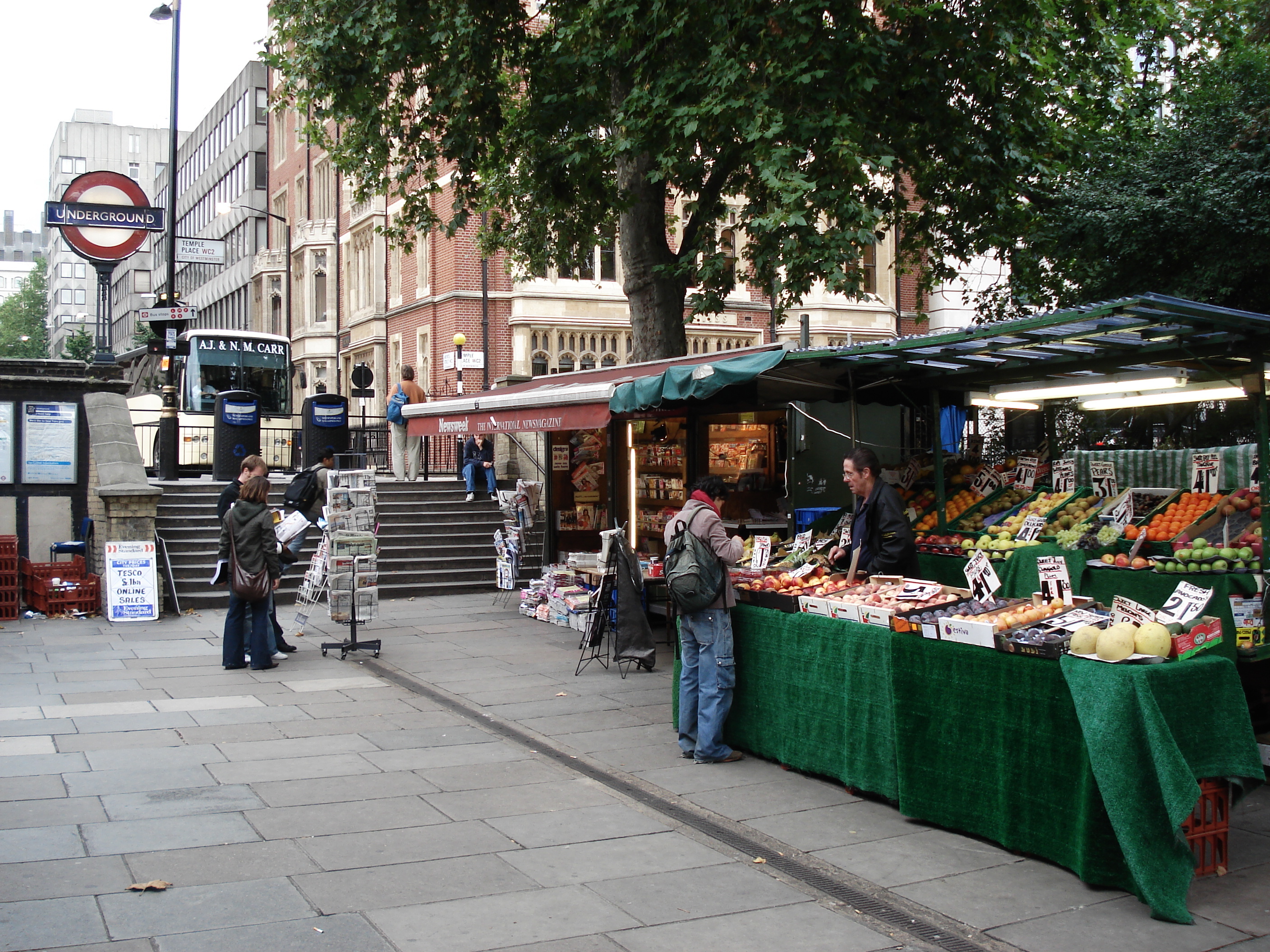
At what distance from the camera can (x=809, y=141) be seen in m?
11.9

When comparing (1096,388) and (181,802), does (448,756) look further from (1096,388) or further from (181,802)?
(1096,388)

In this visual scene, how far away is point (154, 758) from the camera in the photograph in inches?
284

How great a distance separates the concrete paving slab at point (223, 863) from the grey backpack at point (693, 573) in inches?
106

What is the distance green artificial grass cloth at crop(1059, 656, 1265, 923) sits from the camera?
466 cm

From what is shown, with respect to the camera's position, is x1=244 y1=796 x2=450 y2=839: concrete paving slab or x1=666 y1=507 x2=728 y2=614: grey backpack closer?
x1=244 y1=796 x2=450 y2=839: concrete paving slab

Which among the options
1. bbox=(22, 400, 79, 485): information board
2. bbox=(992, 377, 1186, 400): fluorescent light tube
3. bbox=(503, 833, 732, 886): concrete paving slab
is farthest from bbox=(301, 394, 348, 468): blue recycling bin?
bbox=(503, 833, 732, 886): concrete paving slab

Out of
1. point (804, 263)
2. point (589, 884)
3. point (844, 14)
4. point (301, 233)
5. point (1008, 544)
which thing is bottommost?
point (589, 884)

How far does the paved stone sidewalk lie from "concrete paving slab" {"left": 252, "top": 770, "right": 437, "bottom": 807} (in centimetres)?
2

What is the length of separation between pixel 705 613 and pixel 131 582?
9378mm

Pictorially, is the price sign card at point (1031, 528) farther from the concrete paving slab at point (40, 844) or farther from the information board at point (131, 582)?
the information board at point (131, 582)

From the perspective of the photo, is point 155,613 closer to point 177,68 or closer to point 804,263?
point 804,263

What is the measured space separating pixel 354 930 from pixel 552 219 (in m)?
14.4

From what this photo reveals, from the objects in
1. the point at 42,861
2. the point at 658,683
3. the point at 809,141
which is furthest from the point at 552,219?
the point at 42,861

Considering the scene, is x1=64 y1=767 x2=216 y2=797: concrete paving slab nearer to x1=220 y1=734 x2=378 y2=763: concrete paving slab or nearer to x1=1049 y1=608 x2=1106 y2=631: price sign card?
x1=220 y1=734 x2=378 y2=763: concrete paving slab
